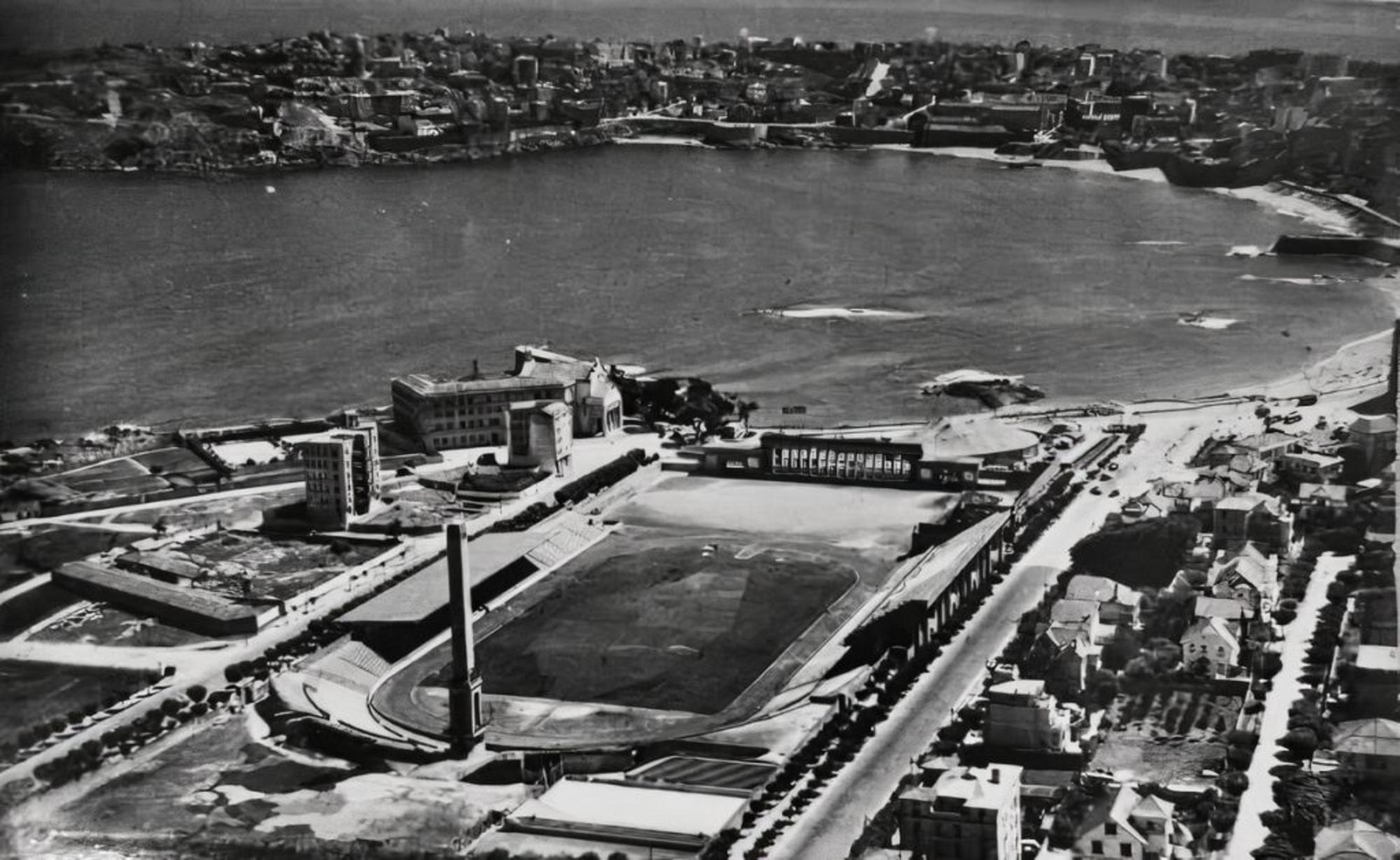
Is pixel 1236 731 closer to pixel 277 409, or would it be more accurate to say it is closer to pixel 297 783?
pixel 297 783

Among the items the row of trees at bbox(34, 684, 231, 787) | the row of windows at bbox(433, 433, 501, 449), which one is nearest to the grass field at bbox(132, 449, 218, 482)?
the row of windows at bbox(433, 433, 501, 449)

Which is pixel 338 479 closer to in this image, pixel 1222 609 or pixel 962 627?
pixel 962 627

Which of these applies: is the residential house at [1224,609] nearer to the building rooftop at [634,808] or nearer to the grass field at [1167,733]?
the grass field at [1167,733]

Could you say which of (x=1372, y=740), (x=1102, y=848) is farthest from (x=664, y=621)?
(x=1372, y=740)

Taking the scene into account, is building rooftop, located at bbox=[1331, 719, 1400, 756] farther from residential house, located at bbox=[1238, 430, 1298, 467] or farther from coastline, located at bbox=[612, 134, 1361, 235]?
coastline, located at bbox=[612, 134, 1361, 235]

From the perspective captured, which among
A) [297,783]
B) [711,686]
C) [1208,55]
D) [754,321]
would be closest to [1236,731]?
[711,686]

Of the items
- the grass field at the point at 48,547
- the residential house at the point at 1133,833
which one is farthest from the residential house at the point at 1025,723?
the grass field at the point at 48,547
